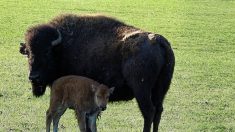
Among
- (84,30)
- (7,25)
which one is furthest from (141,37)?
(7,25)

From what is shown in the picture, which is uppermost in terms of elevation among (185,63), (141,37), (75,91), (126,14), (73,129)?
(141,37)

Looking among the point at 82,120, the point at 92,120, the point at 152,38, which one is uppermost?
the point at 152,38

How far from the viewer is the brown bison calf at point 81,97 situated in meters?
10.8

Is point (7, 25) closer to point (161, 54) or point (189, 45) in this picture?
point (189, 45)

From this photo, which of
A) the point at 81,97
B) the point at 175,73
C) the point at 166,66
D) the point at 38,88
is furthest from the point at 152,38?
the point at 175,73

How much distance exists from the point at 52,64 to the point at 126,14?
2380 centimetres

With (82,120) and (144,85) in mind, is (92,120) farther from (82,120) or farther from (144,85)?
(144,85)

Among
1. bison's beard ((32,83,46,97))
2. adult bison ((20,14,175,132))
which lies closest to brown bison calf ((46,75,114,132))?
adult bison ((20,14,175,132))

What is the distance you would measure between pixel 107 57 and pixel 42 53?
3.91 ft

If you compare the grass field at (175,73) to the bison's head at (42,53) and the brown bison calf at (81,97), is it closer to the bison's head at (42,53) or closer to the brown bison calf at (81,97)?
the bison's head at (42,53)

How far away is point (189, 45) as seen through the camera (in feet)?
84.7

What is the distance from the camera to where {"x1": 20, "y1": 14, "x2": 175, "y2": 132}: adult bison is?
10719 millimetres

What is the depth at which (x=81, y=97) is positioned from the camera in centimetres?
1084

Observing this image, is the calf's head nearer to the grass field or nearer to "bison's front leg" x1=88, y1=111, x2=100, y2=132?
"bison's front leg" x1=88, y1=111, x2=100, y2=132
